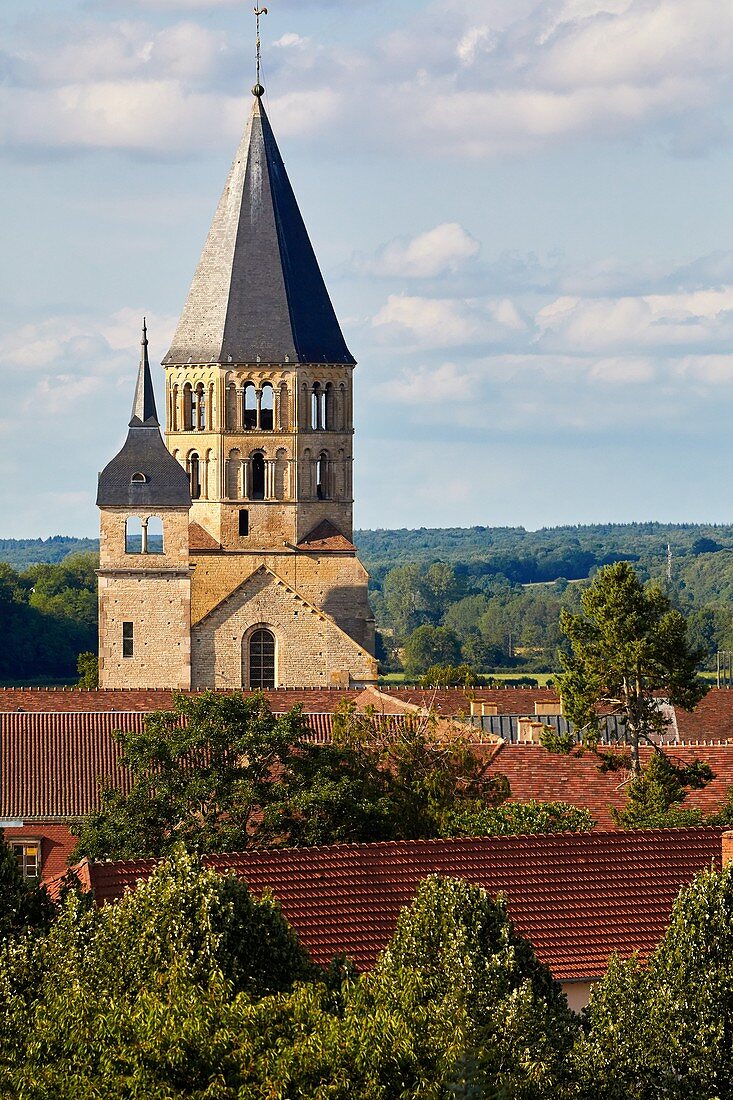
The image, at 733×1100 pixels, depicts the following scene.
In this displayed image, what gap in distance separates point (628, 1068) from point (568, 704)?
85.6 ft

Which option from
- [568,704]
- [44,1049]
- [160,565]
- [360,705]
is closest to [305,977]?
[44,1049]

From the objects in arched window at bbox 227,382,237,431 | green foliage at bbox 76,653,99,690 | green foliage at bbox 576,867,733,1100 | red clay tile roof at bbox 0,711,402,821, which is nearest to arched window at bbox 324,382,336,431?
arched window at bbox 227,382,237,431

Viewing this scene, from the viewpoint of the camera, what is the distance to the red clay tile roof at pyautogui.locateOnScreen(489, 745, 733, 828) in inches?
1800

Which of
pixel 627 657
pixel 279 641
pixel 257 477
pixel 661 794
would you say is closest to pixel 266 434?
pixel 257 477

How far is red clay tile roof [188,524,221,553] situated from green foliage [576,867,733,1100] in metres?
62.5

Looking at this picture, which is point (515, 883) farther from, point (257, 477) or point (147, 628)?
point (257, 477)

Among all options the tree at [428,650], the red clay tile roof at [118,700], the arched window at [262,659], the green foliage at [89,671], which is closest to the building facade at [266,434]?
the arched window at [262,659]

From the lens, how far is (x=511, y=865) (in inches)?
1235

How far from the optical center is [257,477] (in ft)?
289

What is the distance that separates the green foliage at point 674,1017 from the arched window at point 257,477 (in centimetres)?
6327

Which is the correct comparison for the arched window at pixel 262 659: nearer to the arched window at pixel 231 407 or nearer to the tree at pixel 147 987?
the arched window at pixel 231 407

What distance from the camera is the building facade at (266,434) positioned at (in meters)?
83.6

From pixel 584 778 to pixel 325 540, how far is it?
41.3 meters

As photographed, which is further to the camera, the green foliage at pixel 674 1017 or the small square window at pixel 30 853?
the small square window at pixel 30 853
